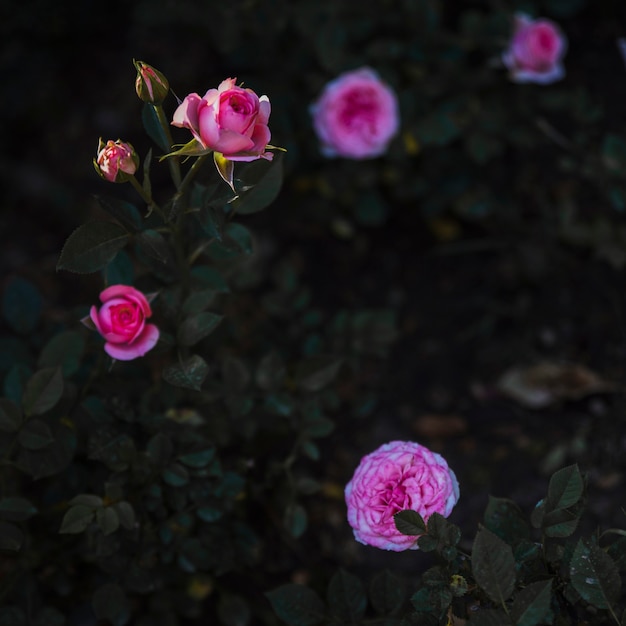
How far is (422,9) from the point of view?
194cm

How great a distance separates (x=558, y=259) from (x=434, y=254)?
355 millimetres

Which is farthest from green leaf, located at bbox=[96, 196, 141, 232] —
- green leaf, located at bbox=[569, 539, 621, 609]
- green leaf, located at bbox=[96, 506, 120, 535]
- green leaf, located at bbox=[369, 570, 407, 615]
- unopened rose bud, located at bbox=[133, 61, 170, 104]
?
green leaf, located at bbox=[569, 539, 621, 609]

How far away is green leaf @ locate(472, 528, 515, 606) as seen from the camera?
40.6 inches

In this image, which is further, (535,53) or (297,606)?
(535,53)

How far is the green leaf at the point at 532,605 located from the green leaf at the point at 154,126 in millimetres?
793

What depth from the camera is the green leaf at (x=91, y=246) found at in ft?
3.79

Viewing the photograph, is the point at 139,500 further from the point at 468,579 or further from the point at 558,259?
the point at 558,259

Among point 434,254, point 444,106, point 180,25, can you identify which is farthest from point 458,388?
point 180,25

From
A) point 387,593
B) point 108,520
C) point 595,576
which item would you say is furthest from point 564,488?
point 108,520

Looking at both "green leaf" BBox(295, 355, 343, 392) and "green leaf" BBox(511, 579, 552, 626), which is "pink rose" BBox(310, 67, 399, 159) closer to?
"green leaf" BBox(295, 355, 343, 392)

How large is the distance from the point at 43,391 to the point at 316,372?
529 millimetres

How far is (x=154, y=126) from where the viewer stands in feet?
3.89

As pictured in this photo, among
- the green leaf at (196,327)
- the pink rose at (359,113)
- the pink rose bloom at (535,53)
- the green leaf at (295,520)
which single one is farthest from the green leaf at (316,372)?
the pink rose bloom at (535,53)

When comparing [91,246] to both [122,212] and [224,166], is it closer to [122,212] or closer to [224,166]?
[122,212]
